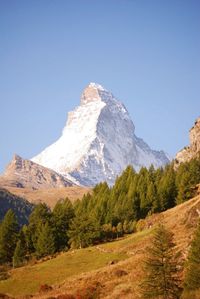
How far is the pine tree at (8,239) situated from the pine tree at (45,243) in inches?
350

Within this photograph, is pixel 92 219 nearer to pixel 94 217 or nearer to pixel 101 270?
pixel 94 217

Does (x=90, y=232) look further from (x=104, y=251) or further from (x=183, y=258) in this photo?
(x=183, y=258)

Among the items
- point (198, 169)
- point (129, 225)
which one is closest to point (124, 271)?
point (129, 225)

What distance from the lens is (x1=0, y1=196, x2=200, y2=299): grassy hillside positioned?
52.5m

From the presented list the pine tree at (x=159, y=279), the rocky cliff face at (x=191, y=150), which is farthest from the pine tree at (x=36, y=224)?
the rocky cliff face at (x=191, y=150)

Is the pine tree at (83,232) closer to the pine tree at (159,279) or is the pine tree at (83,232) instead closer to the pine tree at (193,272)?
the pine tree at (159,279)

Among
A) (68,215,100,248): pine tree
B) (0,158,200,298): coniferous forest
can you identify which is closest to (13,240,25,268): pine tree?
(0,158,200,298): coniferous forest

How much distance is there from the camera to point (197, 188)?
111938mm

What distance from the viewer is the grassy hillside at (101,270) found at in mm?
52469

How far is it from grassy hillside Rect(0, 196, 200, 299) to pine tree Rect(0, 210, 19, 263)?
914 inches

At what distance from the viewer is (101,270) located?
60.8 metres

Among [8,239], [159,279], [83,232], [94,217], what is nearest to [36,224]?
[8,239]

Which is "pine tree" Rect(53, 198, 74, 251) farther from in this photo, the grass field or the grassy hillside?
the grass field

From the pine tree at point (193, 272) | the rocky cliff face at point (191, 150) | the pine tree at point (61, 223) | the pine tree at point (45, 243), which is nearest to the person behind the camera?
the pine tree at point (193, 272)
